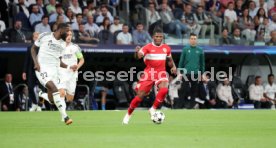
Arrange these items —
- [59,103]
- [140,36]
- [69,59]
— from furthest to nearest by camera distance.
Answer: [140,36]
[69,59]
[59,103]

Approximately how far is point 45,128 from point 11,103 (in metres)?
11.2

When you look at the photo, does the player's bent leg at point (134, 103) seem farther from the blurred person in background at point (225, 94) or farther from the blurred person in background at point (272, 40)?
the blurred person in background at point (272, 40)

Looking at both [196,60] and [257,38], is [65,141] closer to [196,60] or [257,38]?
[196,60]

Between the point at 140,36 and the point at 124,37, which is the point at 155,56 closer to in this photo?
the point at 124,37

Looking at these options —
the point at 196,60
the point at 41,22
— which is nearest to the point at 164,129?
the point at 196,60

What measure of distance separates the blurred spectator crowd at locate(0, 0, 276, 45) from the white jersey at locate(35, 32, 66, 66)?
7.32m

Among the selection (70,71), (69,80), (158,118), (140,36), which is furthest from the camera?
(140,36)

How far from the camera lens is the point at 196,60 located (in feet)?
81.8

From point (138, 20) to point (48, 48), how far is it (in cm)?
1084

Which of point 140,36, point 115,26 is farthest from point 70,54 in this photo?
point 140,36

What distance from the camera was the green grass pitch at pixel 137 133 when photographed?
1219cm

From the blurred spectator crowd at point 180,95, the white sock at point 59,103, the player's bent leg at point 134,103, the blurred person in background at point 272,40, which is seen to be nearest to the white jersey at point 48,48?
the white sock at point 59,103

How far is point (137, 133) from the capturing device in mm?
14648

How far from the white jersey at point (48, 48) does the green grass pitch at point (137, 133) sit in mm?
1387
